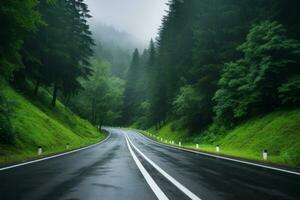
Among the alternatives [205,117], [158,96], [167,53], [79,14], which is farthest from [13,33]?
[158,96]

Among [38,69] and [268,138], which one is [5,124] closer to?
[268,138]

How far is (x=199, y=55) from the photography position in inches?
1449

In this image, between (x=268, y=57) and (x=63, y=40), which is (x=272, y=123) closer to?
(x=268, y=57)

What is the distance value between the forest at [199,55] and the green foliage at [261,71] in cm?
8

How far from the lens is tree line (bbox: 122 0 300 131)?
23.6 m

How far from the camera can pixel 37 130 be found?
24.5 m

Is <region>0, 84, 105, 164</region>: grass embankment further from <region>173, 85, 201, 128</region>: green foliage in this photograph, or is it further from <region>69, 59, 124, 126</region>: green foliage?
<region>69, 59, 124, 126</region>: green foliage

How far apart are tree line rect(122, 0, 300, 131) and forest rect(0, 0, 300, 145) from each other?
0.08 metres

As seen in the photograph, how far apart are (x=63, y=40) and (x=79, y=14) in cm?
895

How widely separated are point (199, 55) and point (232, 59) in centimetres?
453

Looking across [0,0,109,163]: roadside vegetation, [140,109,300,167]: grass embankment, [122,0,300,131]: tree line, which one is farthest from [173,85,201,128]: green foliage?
[0,0,109,163]: roadside vegetation

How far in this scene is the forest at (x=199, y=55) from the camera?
1731 centimetres

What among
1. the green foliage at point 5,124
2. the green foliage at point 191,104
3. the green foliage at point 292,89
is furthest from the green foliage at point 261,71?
the green foliage at point 5,124

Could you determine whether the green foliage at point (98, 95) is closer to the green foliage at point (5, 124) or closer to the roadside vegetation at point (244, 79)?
the roadside vegetation at point (244, 79)
